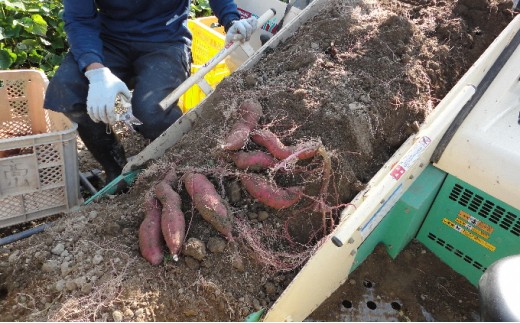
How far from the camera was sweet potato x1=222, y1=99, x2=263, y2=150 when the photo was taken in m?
1.83

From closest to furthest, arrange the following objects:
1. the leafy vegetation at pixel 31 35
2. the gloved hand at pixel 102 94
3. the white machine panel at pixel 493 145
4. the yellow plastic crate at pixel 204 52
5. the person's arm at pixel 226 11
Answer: the white machine panel at pixel 493 145 → the gloved hand at pixel 102 94 → the person's arm at pixel 226 11 → the yellow plastic crate at pixel 204 52 → the leafy vegetation at pixel 31 35

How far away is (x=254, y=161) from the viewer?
5.88ft

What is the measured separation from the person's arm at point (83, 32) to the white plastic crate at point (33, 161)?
232 millimetres

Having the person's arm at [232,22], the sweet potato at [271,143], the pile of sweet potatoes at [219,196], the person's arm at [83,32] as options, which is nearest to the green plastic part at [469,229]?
the pile of sweet potatoes at [219,196]

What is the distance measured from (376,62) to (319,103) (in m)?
0.43

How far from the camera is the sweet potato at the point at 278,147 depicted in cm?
176

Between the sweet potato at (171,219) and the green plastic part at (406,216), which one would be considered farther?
the green plastic part at (406,216)

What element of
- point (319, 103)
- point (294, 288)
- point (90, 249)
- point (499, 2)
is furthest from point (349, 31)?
point (90, 249)

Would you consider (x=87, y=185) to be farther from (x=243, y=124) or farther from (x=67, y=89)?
(x=243, y=124)

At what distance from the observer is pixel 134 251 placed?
1676mm

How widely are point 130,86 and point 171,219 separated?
48.6 inches

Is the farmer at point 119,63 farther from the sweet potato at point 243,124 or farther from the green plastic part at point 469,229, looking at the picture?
the green plastic part at point 469,229

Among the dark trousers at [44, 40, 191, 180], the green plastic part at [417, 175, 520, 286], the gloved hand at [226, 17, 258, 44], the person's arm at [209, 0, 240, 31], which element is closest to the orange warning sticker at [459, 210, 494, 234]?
the green plastic part at [417, 175, 520, 286]

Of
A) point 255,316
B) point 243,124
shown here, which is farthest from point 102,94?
point 255,316
